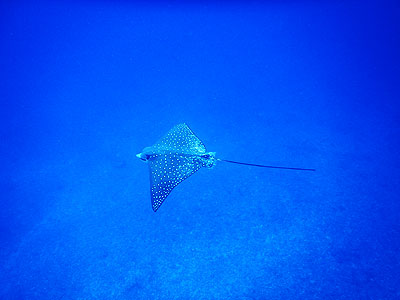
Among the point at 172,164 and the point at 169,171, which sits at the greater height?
the point at 172,164

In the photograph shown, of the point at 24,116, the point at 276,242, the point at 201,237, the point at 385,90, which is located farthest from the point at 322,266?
the point at 24,116

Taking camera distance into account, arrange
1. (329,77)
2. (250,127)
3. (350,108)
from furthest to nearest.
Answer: (329,77) → (350,108) → (250,127)

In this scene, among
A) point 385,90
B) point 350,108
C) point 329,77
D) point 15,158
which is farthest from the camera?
point 329,77

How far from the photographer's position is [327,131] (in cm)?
634

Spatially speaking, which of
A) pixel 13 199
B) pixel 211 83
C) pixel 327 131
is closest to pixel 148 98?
pixel 211 83

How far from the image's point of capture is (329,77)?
9.21 meters

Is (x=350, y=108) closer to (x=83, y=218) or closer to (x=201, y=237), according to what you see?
(x=201, y=237)

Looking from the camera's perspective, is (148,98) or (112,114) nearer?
(112,114)

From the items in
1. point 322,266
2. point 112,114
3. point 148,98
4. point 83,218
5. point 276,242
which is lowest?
point 322,266

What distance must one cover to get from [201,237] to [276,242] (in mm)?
1240

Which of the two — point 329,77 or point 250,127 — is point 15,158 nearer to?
point 250,127

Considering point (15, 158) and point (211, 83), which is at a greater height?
point (211, 83)

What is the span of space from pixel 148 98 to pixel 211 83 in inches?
103

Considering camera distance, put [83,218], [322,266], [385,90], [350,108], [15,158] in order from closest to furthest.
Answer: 1. [322,266]
2. [83,218]
3. [15,158]
4. [350,108]
5. [385,90]
